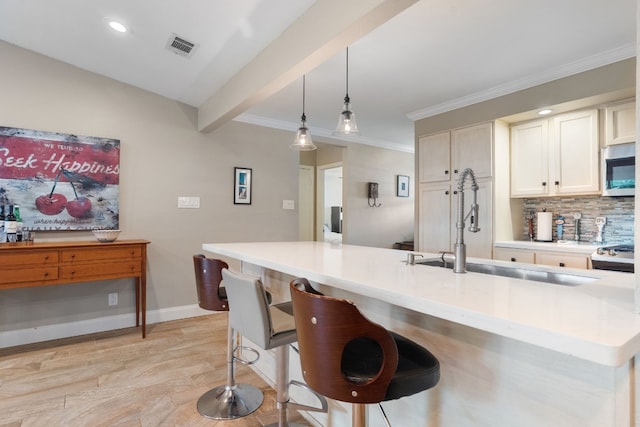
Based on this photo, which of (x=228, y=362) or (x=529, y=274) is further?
(x=228, y=362)

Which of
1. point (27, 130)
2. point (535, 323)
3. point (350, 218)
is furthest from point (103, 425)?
point (350, 218)

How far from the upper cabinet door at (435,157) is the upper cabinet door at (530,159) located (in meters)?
0.62

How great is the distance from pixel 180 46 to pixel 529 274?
270 centimetres

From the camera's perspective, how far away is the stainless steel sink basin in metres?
1.47

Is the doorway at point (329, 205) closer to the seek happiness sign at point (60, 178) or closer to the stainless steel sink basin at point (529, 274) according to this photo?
the seek happiness sign at point (60, 178)

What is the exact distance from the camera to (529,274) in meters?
1.65

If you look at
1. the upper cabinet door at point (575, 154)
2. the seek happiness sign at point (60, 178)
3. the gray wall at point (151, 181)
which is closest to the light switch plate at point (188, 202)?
the gray wall at point (151, 181)

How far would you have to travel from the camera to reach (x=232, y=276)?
4.83 ft

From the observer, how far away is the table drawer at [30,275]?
2.51 metres

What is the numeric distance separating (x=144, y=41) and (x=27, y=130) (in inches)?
53.1

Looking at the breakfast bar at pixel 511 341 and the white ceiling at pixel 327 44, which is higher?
the white ceiling at pixel 327 44

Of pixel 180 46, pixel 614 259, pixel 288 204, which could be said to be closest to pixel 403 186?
pixel 288 204

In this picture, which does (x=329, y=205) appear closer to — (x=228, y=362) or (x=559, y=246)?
(x=559, y=246)

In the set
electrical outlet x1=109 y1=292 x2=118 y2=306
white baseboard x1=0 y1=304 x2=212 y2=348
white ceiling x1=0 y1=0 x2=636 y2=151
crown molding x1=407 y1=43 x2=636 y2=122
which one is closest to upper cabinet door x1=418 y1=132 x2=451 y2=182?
crown molding x1=407 y1=43 x2=636 y2=122
